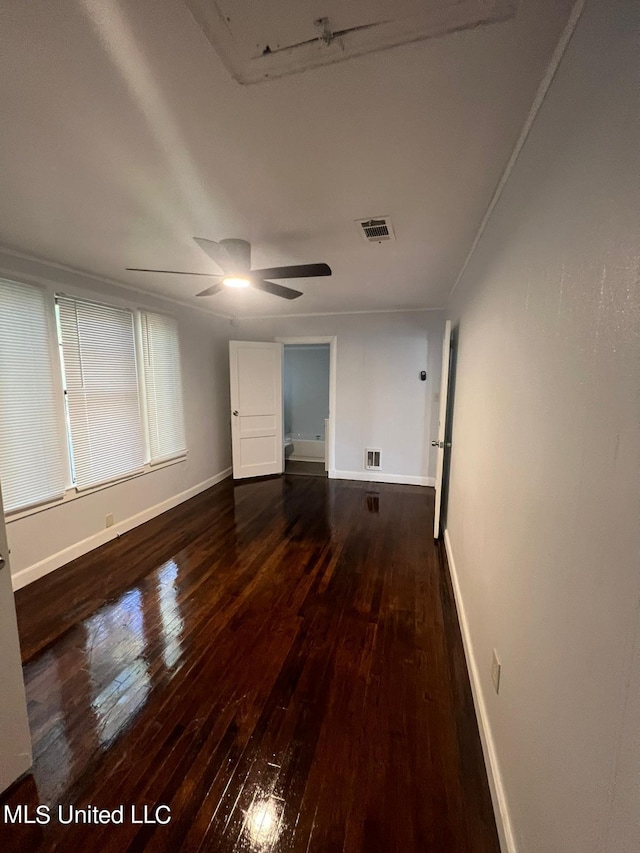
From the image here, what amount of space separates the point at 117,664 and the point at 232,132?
2524mm

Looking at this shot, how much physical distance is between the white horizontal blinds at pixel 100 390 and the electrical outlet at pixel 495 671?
3.15m

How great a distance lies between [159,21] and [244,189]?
2.60ft

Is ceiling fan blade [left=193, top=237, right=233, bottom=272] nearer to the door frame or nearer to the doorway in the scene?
the door frame

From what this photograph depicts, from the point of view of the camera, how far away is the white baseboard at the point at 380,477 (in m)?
4.84

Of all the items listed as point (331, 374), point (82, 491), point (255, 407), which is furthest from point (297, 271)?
point (255, 407)

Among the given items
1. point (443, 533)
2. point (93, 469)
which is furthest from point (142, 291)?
point (443, 533)

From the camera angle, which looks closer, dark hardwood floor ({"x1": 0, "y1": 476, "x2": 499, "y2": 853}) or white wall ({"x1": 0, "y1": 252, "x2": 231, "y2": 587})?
dark hardwood floor ({"x1": 0, "y1": 476, "x2": 499, "y2": 853})

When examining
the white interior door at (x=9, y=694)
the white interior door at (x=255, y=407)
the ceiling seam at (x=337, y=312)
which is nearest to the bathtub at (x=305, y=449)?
the white interior door at (x=255, y=407)

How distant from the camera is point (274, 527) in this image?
3.58m

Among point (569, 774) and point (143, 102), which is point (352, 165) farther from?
point (569, 774)

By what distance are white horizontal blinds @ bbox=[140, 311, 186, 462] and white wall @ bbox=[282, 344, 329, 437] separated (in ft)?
11.5

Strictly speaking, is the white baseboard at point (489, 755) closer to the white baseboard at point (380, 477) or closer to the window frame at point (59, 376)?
the white baseboard at point (380, 477)

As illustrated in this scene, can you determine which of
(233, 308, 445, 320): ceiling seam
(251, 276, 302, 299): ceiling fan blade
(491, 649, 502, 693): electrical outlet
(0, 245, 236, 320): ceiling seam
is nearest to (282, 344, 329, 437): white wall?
(233, 308, 445, 320): ceiling seam

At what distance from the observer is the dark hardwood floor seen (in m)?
1.20
